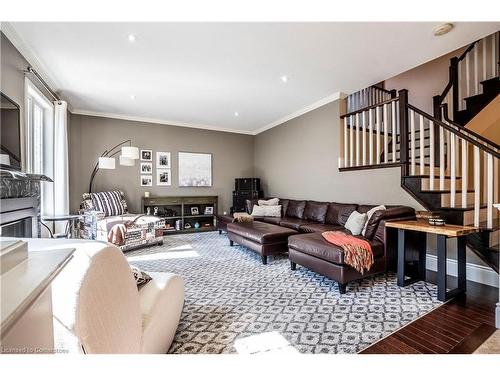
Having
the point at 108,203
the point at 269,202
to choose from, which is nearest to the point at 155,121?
the point at 108,203

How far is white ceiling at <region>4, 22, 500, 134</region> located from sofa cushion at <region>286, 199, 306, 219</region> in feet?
6.57

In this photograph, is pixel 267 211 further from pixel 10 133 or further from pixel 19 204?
pixel 10 133

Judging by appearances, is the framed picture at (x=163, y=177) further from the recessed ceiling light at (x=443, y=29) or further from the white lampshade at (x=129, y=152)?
the recessed ceiling light at (x=443, y=29)

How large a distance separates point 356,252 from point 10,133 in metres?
3.66

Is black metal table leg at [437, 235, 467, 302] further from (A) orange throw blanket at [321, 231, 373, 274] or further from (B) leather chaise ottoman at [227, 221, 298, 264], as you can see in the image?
(B) leather chaise ottoman at [227, 221, 298, 264]

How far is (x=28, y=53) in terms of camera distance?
2771mm

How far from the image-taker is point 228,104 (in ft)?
15.4

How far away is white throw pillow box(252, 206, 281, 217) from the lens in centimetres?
492

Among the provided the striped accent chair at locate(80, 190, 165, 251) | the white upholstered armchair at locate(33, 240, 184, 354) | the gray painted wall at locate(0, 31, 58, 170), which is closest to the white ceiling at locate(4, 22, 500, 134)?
the gray painted wall at locate(0, 31, 58, 170)

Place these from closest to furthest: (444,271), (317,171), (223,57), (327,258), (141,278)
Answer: (141,278)
(444,271)
(327,258)
(223,57)
(317,171)

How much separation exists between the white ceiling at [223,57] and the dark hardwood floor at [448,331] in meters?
2.68
